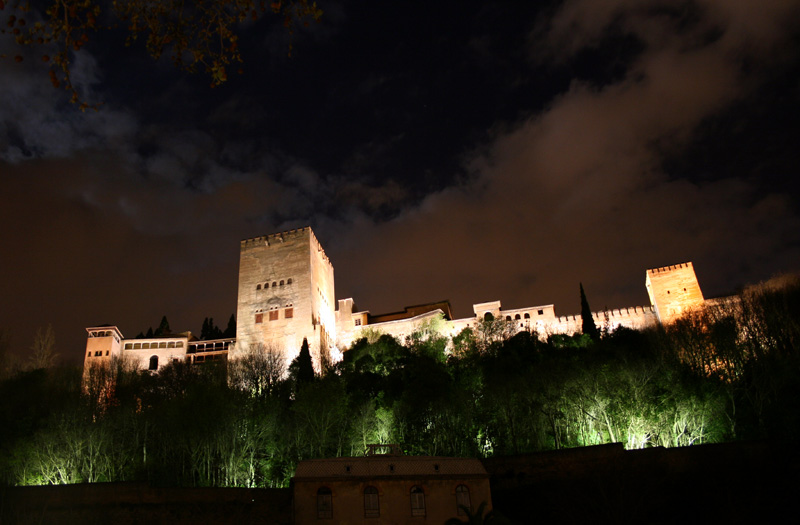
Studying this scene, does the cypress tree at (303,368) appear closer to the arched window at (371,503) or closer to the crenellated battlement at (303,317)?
the crenellated battlement at (303,317)

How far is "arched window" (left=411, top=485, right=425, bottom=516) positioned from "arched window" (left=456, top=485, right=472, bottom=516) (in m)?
1.39

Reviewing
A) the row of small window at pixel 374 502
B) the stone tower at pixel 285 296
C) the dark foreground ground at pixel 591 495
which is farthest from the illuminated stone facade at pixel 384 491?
the stone tower at pixel 285 296

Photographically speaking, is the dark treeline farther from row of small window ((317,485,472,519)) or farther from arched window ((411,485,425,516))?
arched window ((411,485,425,516))

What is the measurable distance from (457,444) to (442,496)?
7.66m

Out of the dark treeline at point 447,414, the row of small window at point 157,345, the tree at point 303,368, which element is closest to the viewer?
the dark treeline at point 447,414

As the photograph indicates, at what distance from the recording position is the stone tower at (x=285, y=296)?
55625mm

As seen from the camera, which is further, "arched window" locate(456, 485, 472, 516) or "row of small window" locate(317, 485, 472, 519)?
"arched window" locate(456, 485, 472, 516)

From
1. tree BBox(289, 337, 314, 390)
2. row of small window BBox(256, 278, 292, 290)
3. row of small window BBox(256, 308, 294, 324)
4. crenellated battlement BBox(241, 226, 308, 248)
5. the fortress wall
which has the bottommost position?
Result: tree BBox(289, 337, 314, 390)

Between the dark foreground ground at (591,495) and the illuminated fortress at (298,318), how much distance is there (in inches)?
1119

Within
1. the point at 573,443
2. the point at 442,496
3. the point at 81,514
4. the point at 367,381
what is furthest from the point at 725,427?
the point at 81,514

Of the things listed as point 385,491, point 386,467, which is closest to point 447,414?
point 386,467

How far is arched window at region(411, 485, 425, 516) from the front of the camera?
2332 cm

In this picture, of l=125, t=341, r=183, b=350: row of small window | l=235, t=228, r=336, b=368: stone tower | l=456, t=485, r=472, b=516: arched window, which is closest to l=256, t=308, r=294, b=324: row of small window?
l=235, t=228, r=336, b=368: stone tower

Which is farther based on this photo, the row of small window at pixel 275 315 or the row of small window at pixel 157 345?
the row of small window at pixel 157 345
